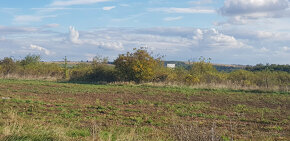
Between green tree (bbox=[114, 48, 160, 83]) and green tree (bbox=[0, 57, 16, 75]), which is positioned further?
green tree (bbox=[0, 57, 16, 75])

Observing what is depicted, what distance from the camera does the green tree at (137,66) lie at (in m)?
35.0

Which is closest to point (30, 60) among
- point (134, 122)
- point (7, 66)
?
point (7, 66)

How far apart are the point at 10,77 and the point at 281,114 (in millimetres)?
37578

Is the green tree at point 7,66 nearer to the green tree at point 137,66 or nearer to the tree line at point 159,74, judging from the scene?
the tree line at point 159,74

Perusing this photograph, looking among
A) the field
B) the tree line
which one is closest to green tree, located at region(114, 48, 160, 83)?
the tree line

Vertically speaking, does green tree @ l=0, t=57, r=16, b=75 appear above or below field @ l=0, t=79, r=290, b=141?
above

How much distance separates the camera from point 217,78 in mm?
34438

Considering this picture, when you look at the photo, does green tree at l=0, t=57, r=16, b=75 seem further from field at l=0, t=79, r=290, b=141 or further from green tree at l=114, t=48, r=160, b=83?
field at l=0, t=79, r=290, b=141

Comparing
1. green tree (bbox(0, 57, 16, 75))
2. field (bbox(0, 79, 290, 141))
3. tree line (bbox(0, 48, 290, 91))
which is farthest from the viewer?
green tree (bbox(0, 57, 16, 75))

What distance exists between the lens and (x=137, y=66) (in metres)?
35.2

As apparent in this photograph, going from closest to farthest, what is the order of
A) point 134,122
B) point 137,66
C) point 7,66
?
point 134,122 → point 137,66 → point 7,66

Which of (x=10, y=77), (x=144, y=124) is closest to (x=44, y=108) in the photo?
(x=144, y=124)

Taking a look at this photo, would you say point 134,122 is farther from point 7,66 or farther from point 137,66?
point 7,66

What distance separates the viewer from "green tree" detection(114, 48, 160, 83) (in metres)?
35.0
